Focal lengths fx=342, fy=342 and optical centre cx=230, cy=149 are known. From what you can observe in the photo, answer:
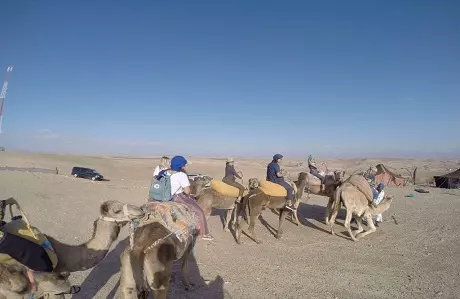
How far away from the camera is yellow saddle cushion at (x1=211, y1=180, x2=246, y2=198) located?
10797mm

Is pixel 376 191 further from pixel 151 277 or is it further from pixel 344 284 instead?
pixel 151 277

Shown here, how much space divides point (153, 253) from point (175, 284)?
2571 millimetres

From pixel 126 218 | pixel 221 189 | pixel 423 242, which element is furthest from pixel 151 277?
pixel 423 242

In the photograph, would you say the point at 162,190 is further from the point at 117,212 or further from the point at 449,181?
the point at 449,181

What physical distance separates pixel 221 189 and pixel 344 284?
4.77 m

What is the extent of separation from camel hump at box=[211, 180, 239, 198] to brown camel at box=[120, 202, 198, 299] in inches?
209

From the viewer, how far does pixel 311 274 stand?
7715 millimetres

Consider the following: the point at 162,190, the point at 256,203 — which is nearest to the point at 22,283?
the point at 162,190

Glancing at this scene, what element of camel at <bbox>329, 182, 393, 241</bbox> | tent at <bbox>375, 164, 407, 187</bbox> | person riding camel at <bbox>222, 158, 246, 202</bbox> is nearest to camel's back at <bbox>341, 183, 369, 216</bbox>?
camel at <bbox>329, 182, 393, 241</bbox>

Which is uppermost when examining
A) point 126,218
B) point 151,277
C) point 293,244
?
point 126,218

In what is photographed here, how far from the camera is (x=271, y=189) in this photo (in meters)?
10.8

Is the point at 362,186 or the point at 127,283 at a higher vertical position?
the point at 362,186

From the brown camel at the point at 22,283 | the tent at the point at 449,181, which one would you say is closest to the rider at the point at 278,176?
the brown camel at the point at 22,283

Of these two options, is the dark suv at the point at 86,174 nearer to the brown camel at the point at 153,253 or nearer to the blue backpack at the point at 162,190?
the blue backpack at the point at 162,190
